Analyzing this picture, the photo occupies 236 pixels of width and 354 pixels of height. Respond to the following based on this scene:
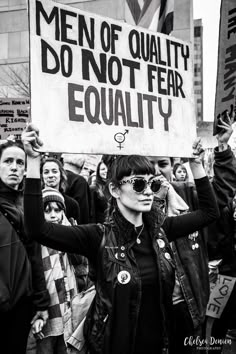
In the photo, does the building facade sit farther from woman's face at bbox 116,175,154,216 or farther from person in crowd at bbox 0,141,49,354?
woman's face at bbox 116,175,154,216

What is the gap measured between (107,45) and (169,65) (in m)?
0.56

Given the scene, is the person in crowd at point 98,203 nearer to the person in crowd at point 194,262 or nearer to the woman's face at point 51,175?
the woman's face at point 51,175

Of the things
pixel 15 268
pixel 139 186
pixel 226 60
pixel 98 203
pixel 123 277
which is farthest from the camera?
pixel 98 203

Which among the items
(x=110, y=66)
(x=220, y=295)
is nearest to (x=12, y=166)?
(x=110, y=66)

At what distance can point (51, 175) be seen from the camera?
510 cm

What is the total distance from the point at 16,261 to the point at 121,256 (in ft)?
3.56

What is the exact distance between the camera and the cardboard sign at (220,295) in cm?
429

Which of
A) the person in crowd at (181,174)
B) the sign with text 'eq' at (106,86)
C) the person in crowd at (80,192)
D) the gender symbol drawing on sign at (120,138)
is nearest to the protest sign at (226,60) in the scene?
the sign with text 'eq' at (106,86)

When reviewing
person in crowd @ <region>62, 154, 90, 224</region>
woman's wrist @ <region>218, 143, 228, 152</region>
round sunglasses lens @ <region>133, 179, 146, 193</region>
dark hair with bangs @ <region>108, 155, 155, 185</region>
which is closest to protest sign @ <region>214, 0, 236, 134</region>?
woman's wrist @ <region>218, 143, 228, 152</region>

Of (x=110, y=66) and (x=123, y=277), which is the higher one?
(x=110, y=66)

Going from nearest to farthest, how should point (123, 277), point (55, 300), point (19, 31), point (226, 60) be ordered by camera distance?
point (123, 277) → point (55, 300) → point (226, 60) → point (19, 31)

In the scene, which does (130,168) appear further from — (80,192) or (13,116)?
(13,116)

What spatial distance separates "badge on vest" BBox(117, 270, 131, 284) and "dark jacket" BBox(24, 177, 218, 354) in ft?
0.06

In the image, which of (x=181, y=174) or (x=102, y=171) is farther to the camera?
(x=181, y=174)
